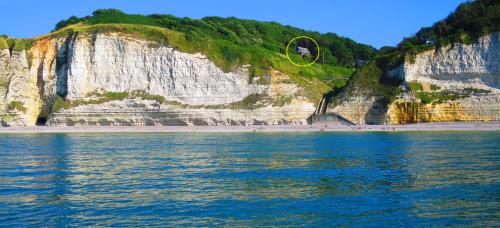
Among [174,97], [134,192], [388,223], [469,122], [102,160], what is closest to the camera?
[388,223]

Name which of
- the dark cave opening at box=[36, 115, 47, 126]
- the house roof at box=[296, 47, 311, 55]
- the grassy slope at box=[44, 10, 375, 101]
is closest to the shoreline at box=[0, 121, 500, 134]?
the dark cave opening at box=[36, 115, 47, 126]

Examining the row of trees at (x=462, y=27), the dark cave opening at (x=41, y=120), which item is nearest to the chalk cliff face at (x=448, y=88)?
the row of trees at (x=462, y=27)

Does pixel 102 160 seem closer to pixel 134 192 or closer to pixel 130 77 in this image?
pixel 134 192

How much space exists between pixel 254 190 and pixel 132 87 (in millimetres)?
50247

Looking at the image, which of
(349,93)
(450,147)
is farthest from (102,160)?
(349,93)

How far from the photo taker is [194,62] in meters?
63.4

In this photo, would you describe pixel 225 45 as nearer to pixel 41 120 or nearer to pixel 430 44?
pixel 430 44

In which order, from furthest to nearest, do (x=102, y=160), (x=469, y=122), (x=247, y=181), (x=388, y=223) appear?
(x=469, y=122), (x=102, y=160), (x=247, y=181), (x=388, y=223)

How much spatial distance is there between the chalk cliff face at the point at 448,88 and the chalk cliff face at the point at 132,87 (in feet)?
25.7

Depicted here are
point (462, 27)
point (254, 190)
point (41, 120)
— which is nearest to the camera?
point (254, 190)

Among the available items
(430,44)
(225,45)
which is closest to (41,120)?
(225,45)

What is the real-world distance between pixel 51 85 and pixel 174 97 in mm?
16286

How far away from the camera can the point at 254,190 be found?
15.6 metres

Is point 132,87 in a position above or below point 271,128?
above
